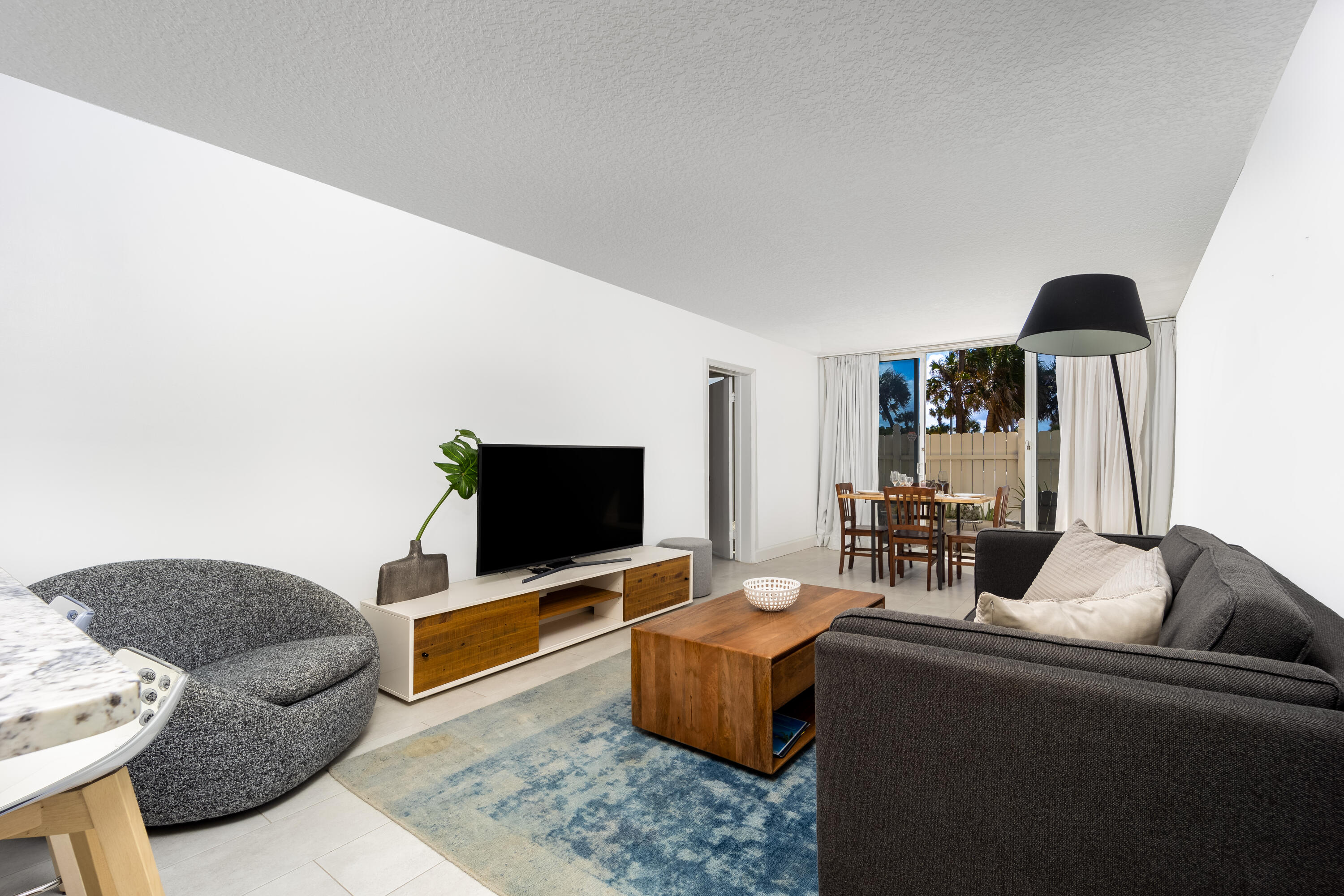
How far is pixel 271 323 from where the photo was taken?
2707 mm

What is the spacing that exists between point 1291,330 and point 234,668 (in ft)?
11.9

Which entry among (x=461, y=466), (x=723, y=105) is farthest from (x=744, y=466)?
(x=723, y=105)

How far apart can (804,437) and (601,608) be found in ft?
13.7

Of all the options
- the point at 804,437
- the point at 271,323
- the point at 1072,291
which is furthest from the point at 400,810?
the point at 804,437

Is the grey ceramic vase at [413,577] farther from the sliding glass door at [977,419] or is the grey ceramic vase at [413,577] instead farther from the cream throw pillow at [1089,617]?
the sliding glass door at [977,419]

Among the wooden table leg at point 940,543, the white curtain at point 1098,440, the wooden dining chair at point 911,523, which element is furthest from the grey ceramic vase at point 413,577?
the white curtain at point 1098,440

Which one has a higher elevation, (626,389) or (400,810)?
(626,389)

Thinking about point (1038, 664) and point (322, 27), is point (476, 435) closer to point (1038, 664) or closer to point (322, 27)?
point (322, 27)

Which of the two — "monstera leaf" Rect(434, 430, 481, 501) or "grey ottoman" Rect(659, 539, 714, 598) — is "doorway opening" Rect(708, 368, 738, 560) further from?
"monstera leaf" Rect(434, 430, 481, 501)

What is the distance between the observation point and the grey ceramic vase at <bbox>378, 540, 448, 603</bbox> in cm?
284

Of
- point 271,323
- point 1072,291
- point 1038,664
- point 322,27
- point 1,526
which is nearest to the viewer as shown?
point 1038,664

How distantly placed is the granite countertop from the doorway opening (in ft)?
18.4

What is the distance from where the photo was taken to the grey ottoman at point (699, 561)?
4609mm

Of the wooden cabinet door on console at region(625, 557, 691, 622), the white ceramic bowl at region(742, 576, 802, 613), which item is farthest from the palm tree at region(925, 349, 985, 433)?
the white ceramic bowl at region(742, 576, 802, 613)
